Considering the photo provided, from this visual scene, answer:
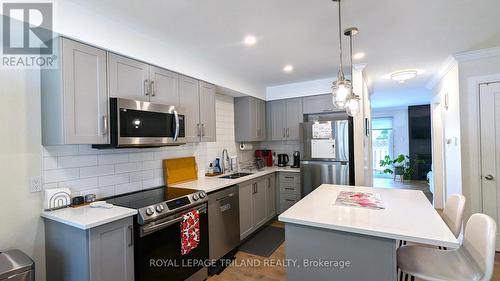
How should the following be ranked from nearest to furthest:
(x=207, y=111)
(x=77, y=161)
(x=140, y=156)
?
(x=77, y=161) < (x=140, y=156) < (x=207, y=111)

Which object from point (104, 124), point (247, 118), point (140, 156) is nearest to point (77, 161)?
point (104, 124)

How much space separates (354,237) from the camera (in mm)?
1468

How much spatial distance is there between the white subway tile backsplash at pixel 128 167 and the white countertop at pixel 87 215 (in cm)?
48

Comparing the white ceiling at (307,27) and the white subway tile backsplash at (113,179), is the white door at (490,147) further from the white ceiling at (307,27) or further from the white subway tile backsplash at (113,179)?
the white subway tile backsplash at (113,179)

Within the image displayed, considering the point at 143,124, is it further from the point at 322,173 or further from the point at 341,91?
the point at 322,173

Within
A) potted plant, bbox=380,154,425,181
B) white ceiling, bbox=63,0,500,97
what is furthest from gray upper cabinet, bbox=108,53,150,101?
potted plant, bbox=380,154,425,181

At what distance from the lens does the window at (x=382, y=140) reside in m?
8.13

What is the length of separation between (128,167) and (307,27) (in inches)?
85.1

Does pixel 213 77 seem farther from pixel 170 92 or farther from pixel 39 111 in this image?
pixel 39 111

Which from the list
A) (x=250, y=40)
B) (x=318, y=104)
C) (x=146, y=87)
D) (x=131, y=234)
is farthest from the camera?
(x=318, y=104)

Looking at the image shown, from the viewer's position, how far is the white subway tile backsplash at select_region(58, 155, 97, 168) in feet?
6.25

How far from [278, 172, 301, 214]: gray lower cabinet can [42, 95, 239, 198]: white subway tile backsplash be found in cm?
166

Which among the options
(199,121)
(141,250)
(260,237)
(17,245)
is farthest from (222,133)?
(17,245)

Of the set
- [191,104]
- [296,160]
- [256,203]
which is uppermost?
[191,104]
